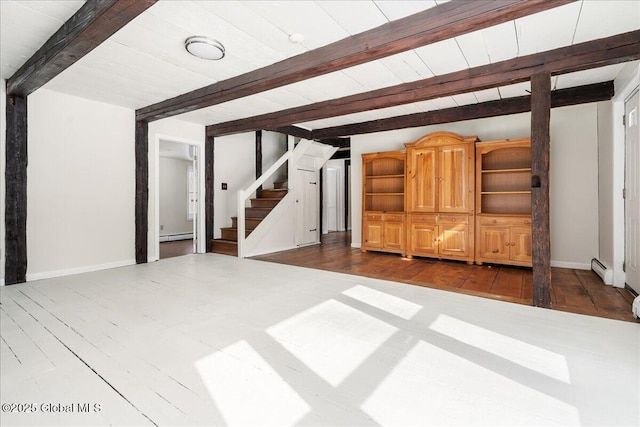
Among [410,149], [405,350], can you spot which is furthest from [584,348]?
[410,149]

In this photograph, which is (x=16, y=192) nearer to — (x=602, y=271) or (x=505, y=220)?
(x=505, y=220)

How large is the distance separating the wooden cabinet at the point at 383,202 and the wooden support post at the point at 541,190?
2.72 metres

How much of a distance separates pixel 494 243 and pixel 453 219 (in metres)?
0.69

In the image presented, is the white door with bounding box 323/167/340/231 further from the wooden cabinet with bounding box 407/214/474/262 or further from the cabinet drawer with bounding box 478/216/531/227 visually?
the cabinet drawer with bounding box 478/216/531/227

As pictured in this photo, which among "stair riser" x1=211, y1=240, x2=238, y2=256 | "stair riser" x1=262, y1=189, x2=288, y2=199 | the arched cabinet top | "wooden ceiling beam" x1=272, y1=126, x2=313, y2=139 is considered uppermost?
"wooden ceiling beam" x1=272, y1=126, x2=313, y2=139

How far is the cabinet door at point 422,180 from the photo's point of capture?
518 cm

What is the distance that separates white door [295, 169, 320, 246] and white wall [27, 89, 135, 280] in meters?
3.19

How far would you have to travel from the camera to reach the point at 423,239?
5.28m

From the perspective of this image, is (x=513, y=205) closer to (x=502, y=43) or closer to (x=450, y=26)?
(x=502, y=43)

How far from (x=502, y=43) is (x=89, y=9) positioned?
10.9 feet

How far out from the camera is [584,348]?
2.07 m

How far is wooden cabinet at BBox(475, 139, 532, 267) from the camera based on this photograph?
450cm

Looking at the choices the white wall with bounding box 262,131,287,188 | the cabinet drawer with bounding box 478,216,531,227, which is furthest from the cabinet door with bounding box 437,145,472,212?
the white wall with bounding box 262,131,287,188

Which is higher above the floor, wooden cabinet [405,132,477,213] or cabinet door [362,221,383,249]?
wooden cabinet [405,132,477,213]
